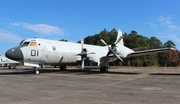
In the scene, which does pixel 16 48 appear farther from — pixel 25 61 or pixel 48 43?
pixel 48 43

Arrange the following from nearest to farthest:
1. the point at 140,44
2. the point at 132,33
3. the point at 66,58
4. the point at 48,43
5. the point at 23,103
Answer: the point at 23,103 < the point at 48,43 < the point at 66,58 < the point at 140,44 < the point at 132,33

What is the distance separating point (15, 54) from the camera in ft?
55.1

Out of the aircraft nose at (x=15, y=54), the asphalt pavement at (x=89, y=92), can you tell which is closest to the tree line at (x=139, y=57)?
the aircraft nose at (x=15, y=54)

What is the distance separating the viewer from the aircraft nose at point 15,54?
16730mm

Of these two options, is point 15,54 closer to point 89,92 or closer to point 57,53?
point 57,53

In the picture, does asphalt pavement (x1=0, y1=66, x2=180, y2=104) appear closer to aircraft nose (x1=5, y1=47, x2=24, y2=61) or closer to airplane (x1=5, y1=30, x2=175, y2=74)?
aircraft nose (x1=5, y1=47, x2=24, y2=61)

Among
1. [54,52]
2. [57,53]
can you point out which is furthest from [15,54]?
[57,53]

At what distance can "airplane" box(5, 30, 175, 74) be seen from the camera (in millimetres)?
17500

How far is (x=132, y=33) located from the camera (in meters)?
88.3

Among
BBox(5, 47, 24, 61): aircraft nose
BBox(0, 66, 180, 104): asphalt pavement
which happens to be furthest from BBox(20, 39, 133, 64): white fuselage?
BBox(0, 66, 180, 104): asphalt pavement

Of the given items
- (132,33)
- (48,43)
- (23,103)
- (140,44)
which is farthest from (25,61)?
(132,33)

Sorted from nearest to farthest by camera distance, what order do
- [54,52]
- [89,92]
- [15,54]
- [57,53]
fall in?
[89,92], [15,54], [54,52], [57,53]

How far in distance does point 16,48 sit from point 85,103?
13.1 m

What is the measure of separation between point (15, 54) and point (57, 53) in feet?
15.2
